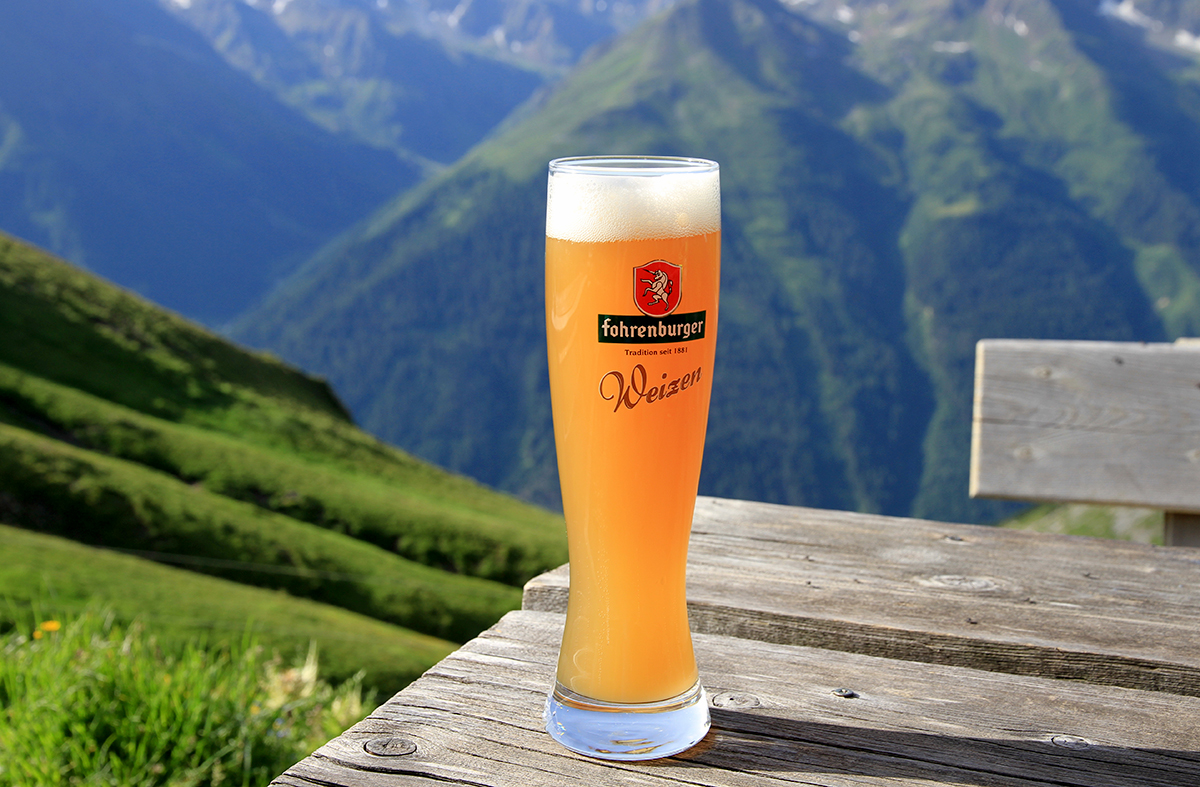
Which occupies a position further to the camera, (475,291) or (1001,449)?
(475,291)

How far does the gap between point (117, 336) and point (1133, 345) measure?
140 ft

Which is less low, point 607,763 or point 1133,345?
point 1133,345

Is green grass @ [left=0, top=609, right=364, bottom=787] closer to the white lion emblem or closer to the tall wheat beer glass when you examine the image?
the tall wheat beer glass

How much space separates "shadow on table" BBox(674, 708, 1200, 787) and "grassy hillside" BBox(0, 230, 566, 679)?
14.8m

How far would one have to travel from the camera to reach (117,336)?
40.2m

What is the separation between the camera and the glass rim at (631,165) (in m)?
1.43

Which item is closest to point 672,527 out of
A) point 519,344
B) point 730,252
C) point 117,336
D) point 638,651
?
point 638,651

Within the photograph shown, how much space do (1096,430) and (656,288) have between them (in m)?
1.93

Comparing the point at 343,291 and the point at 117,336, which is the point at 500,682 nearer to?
the point at 117,336

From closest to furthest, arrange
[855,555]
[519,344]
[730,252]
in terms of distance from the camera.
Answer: [855,555]
[519,344]
[730,252]

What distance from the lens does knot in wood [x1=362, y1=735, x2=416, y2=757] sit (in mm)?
1246

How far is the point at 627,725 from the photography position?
1.33 metres

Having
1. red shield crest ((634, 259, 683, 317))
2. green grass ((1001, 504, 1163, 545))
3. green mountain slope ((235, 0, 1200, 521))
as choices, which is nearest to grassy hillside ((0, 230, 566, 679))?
red shield crest ((634, 259, 683, 317))

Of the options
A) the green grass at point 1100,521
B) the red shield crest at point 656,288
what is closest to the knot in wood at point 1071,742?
the red shield crest at point 656,288
